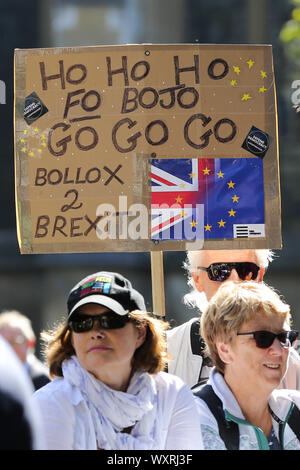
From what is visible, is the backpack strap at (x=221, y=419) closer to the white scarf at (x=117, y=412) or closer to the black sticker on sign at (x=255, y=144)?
the white scarf at (x=117, y=412)

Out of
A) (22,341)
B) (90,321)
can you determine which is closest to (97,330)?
(90,321)

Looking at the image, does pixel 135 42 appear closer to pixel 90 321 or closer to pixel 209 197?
pixel 209 197

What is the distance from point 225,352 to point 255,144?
109 centimetres

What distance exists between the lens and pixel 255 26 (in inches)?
573

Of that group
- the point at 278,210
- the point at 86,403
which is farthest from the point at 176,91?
→ the point at 86,403

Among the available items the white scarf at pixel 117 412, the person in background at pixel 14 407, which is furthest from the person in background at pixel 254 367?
the person in background at pixel 14 407

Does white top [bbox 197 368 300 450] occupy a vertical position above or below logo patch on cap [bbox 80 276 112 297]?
below

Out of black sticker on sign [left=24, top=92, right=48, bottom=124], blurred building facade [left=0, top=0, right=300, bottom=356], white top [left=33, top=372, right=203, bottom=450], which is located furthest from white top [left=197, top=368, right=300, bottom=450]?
blurred building facade [left=0, top=0, right=300, bottom=356]

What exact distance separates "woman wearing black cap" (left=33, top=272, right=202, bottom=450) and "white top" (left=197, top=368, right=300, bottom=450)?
0.35ft

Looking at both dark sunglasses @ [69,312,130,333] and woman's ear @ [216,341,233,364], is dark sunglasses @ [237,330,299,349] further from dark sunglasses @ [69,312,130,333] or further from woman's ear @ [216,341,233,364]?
dark sunglasses @ [69,312,130,333]

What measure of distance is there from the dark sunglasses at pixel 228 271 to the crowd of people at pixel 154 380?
0.53m

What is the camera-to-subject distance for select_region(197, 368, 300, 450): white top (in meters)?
3.59

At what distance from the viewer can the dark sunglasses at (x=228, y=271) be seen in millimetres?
4432

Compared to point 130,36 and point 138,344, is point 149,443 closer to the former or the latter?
point 138,344
